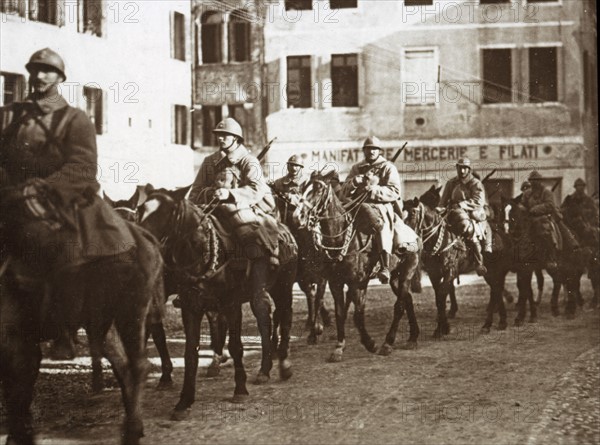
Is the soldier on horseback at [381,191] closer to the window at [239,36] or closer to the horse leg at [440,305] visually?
the horse leg at [440,305]

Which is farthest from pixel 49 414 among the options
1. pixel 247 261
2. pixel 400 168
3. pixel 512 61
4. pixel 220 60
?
pixel 512 61

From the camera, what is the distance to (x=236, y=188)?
864 centimetres

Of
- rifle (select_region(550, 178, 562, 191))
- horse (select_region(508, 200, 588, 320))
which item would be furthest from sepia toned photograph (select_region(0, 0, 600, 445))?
horse (select_region(508, 200, 588, 320))

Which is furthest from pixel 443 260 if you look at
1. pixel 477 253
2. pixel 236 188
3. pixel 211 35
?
pixel 211 35

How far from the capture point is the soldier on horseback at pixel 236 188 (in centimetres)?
855

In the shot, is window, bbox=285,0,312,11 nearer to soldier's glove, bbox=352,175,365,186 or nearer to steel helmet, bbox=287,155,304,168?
steel helmet, bbox=287,155,304,168

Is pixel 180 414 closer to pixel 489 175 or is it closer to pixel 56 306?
pixel 56 306

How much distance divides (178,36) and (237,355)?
2.84 meters

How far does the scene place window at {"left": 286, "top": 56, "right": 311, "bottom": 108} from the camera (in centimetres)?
884

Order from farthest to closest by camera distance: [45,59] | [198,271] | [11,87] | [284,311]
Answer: [284,311] → [198,271] → [11,87] → [45,59]

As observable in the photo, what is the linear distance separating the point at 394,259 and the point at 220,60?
3.99 meters

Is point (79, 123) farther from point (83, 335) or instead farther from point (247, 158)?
point (83, 335)

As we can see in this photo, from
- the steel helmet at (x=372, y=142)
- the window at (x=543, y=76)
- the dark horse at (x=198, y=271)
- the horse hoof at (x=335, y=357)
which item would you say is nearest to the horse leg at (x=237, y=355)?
the dark horse at (x=198, y=271)

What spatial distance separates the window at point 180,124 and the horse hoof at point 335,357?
10.2ft
